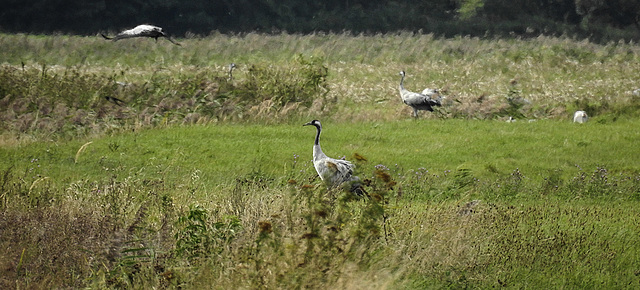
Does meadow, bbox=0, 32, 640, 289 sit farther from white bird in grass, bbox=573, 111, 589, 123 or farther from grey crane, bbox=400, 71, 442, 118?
grey crane, bbox=400, 71, 442, 118

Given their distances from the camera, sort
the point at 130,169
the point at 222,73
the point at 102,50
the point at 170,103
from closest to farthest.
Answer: the point at 130,169, the point at 170,103, the point at 222,73, the point at 102,50

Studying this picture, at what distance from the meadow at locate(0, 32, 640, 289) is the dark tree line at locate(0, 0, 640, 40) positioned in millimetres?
16954

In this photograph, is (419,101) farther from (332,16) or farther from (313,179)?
(332,16)

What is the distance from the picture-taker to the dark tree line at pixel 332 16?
161ft

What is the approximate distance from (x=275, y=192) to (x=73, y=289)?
360 centimetres

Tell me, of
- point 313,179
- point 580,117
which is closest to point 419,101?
point 580,117

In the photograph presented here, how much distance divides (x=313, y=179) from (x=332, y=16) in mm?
48386

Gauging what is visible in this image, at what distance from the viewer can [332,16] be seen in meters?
58.7

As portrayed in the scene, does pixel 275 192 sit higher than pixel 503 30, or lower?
higher

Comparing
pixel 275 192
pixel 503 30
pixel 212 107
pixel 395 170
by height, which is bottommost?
pixel 503 30

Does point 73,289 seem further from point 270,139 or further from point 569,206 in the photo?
point 270,139

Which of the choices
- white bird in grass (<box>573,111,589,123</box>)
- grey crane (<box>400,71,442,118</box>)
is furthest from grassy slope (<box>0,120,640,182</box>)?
grey crane (<box>400,71,442,118</box>)

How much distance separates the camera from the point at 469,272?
8797 mm

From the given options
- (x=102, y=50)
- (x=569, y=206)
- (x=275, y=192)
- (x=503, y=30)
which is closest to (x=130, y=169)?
(x=275, y=192)
